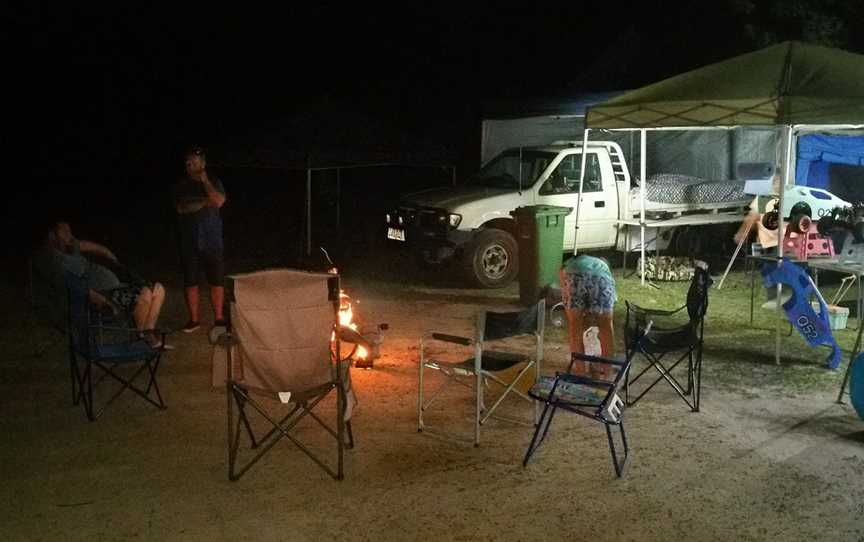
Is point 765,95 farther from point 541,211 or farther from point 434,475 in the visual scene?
point 434,475

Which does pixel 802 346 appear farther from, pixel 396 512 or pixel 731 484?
pixel 396 512

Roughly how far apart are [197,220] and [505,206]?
4.55 m

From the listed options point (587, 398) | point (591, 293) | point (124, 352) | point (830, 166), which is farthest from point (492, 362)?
point (830, 166)

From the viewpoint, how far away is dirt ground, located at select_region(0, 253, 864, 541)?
4.62m

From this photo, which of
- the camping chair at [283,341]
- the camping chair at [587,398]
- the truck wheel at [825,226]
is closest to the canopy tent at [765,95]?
the truck wheel at [825,226]

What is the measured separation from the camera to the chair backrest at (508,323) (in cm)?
588

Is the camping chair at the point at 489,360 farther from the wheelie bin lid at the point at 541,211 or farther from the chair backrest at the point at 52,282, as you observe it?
the wheelie bin lid at the point at 541,211

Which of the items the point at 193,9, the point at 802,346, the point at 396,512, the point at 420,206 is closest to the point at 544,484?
Answer: the point at 396,512

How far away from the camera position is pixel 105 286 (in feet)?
25.3

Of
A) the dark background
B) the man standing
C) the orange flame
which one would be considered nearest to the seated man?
the man standing

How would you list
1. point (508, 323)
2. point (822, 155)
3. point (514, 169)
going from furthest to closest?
point (822, 155)
point (514, 169)
point (508, 323)

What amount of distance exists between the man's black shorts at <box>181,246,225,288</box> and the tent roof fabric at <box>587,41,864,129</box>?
13.3 feet

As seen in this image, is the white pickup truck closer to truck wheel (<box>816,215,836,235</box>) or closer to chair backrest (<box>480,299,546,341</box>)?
truck wheel (<box>816,215,836,235</box>)

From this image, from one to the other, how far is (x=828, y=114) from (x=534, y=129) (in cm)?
739
